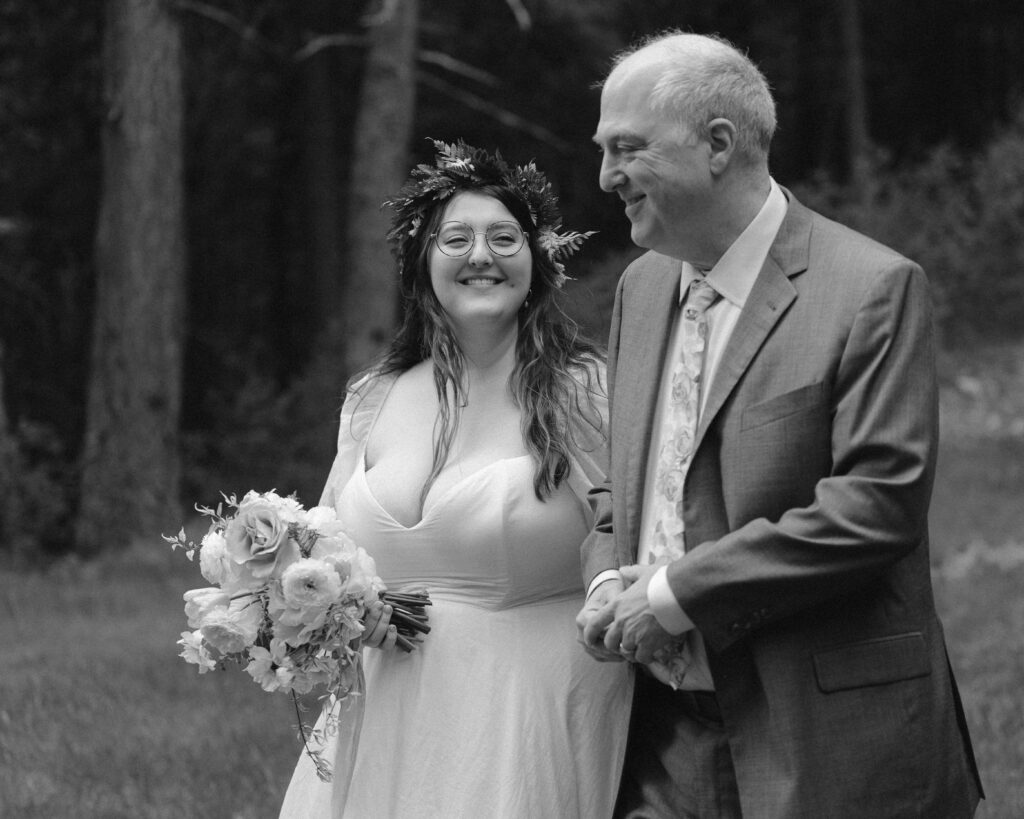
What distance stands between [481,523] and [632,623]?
0.89 m

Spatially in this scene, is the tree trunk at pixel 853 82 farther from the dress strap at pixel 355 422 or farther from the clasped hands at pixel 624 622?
the clasped hands at pixel 624 622

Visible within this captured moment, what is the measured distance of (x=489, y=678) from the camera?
4.04 meters

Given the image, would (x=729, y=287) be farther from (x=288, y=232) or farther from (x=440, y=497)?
(x=288, y=232)

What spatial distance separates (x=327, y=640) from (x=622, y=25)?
18.8 meters

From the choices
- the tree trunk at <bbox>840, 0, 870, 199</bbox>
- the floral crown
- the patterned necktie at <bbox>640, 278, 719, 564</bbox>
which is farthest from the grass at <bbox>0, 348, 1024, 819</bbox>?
the tree trunk at <bbox>840, 0, 870, 199</bbox>

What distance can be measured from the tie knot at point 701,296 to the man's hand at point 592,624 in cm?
61

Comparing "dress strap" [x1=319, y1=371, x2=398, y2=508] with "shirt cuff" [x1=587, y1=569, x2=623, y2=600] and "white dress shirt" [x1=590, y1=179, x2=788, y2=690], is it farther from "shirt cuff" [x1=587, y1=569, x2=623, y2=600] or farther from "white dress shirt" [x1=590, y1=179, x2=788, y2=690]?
"white dress shirt" [x1=590, y1=179, x2=788, y2=690]

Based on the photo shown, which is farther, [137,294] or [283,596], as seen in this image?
[137,294]

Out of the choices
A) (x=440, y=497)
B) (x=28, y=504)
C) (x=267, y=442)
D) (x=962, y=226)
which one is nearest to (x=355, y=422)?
(x=440, y=497)

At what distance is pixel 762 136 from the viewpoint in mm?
3295

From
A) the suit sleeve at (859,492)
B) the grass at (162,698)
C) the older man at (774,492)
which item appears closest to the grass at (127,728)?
the grass at (162,698)

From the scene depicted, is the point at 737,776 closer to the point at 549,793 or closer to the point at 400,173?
the point at 549,793

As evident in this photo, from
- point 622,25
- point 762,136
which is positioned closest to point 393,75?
point 622,25

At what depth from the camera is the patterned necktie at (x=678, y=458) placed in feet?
11.0
